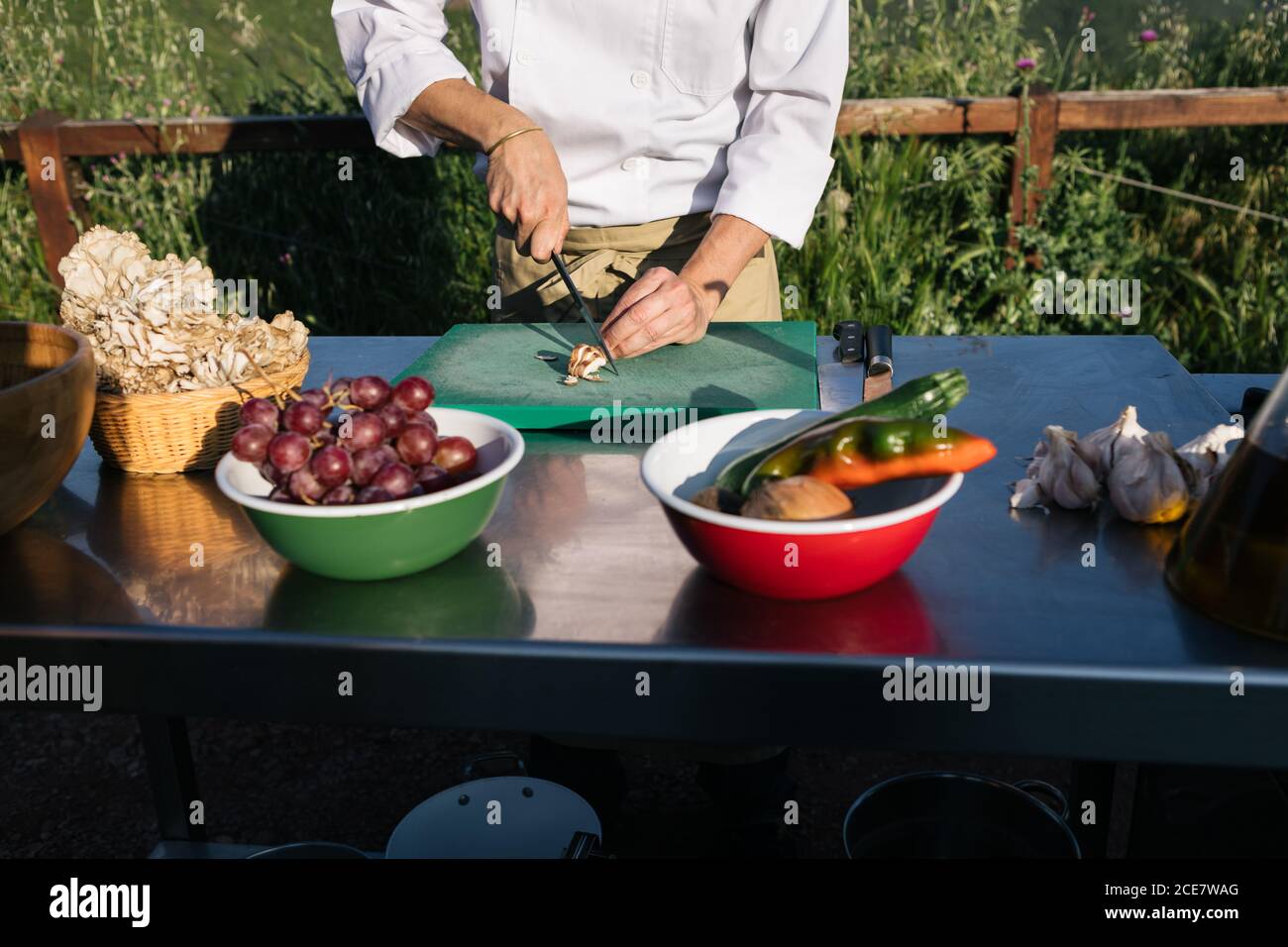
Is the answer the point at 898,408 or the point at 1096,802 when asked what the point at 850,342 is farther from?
the point at 1096,802

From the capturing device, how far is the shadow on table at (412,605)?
47.7 inches

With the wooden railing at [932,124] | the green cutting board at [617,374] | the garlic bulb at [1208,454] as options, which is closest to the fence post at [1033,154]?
the wooden railing at [932,124]

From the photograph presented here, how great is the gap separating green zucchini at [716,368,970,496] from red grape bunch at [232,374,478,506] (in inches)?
13.4

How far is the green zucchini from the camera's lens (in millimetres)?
1286

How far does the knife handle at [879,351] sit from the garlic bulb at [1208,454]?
1.73ft

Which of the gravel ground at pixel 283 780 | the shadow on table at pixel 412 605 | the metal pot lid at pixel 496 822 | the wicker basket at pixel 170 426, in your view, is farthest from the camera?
the gravel ground at pixel 283 780

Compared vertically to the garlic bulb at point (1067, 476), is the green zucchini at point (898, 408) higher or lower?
higher

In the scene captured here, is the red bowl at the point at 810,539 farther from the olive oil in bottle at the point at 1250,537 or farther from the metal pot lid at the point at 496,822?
the metal pot lid at the point at 496,822

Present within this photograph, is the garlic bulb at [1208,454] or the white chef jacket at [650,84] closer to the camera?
the garlic bulb at [1208,454]

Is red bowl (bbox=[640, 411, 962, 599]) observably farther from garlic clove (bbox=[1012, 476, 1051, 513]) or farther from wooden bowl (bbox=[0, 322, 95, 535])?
wooden bowl (bbox=[0, 322, 95, 535])

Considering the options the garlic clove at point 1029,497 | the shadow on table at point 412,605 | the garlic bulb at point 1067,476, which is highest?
the garlic bulb at point 1067,476

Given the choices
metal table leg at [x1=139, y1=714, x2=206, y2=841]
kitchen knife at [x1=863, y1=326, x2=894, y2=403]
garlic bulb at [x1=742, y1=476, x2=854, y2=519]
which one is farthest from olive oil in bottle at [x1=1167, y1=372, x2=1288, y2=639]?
metal table leg at [x1=139, y1=714, x2=206, y2=841]
